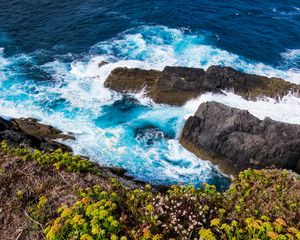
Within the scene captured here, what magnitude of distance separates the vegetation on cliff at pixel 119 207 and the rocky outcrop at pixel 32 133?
512 inches

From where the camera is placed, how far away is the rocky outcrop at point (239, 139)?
84.1 feet

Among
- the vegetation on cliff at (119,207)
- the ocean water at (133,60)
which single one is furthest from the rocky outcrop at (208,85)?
the vegetation on cliff at (119,207)

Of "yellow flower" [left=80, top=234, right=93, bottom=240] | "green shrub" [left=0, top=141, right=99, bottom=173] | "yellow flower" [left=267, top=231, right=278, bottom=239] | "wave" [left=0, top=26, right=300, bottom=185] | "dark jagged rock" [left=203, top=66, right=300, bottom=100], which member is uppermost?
"yellow flower" [left=267, top=231, right=278, bottom=239]

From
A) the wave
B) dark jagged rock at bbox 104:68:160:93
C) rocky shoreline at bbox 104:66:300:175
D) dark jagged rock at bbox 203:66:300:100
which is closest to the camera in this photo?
rocky shoreline at bbox 104:66:300:175

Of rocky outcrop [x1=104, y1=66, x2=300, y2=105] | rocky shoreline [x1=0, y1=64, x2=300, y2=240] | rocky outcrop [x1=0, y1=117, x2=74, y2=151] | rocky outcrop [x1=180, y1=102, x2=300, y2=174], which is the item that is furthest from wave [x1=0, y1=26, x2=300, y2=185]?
rocky shoreline [x1=0, y1=64, x2=300, y2=240]

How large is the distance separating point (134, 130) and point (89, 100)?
6.01m

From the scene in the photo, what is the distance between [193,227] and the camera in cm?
846

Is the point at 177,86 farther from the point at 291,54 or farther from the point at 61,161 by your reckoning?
the point at 61,161

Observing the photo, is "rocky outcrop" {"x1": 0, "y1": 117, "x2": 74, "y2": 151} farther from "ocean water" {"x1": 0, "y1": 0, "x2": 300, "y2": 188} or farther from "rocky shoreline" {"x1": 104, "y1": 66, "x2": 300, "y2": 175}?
"rocky shoreline" {"x1": 104, "y1": 66, "x2": 300, "y2": 175}

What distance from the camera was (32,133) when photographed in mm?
28984

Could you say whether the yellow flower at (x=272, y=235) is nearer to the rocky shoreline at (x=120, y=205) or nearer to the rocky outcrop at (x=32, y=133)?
the rocky shoreline at (x=120, y=205)

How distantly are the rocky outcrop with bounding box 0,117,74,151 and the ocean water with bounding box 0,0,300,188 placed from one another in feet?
5.08

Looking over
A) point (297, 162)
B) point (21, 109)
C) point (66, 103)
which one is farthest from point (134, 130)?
point (297, 162)

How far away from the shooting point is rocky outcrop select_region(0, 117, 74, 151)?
24688 millimetres
